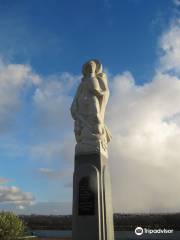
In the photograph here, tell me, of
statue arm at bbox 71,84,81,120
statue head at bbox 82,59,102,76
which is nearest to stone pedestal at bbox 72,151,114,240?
statue arm at bbox 71,84,81,120

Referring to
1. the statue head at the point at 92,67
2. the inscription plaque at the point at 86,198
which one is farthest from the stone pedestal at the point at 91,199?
the statue head at the point at 92,67

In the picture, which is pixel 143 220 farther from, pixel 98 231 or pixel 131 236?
pixel 98 231

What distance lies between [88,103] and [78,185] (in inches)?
119

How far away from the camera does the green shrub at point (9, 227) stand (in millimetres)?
18875

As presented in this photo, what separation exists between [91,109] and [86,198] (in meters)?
3.16

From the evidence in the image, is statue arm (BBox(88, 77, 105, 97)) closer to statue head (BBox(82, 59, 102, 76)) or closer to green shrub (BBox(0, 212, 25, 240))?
statue head (BBox(82, 59, 102, 76))

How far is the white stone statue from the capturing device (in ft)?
42.6

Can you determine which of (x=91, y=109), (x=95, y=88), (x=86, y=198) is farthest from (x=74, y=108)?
(x=86, y=198)

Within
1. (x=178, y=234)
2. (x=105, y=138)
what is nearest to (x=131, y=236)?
(x=178, y=234)

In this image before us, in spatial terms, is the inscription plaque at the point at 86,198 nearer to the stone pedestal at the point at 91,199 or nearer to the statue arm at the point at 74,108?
the stone pedestal at the point at 91,199

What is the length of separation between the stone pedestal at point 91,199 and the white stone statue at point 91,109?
503 millimetres

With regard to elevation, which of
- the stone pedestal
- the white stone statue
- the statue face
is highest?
the statue face

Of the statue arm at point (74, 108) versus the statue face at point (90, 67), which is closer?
the statue arm at point (74, 108)

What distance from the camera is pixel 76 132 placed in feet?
44.1
